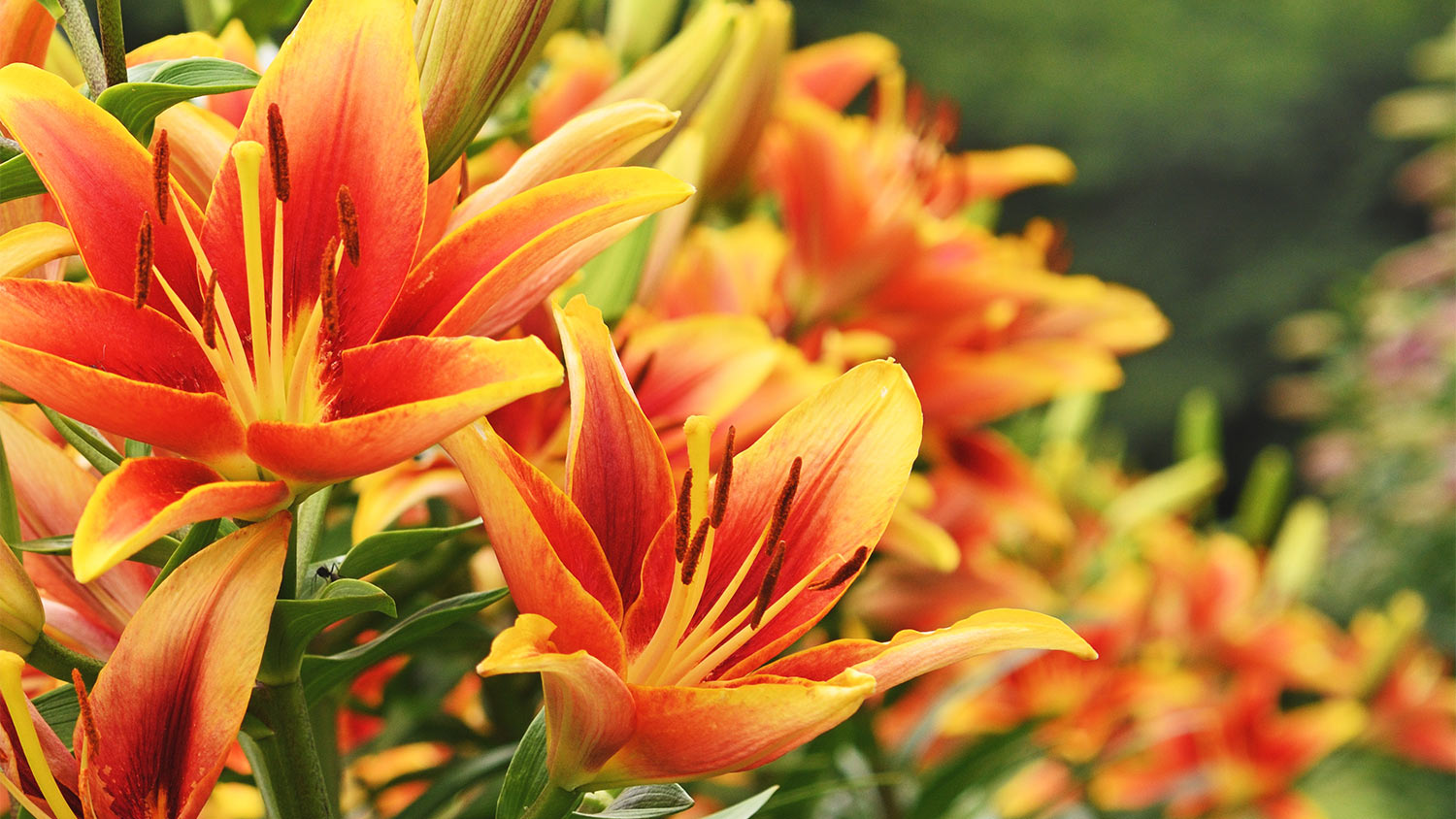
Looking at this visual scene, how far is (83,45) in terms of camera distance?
26 cm

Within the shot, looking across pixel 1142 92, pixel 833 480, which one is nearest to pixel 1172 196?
pixel 1142 92

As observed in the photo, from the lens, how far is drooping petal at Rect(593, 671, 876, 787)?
210 mm

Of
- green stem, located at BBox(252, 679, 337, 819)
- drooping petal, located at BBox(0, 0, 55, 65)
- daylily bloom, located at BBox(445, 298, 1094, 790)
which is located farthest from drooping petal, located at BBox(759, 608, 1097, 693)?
drooping petal, located at BBox(0, 0, 55, 65)

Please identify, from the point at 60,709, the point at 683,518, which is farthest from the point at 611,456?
the point at 60,709

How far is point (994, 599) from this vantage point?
2.13 feet

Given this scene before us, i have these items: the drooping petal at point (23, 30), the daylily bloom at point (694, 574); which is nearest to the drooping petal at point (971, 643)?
the daylily bloom at point (694, 574)

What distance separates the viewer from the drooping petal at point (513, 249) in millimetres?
222

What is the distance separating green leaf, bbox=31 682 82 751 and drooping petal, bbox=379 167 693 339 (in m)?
0.10

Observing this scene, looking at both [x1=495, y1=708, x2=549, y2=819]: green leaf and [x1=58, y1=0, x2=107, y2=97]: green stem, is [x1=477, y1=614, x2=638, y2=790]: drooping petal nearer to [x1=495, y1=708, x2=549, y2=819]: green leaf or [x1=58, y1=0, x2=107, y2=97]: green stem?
[x1=495, y1=708, x2=549, y2=819]: green leaf

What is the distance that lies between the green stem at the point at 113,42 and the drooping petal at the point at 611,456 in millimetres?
97

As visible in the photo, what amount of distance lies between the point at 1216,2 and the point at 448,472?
14.9 ft

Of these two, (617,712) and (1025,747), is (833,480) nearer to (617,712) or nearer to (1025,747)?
(617,712)

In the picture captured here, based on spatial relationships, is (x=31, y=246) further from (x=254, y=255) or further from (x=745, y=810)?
(x=745, y=810)

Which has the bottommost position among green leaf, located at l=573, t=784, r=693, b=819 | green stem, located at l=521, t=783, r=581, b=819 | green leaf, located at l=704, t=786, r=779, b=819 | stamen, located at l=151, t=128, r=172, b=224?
green leaf, located at l=704, t=786, r=779, b=819
